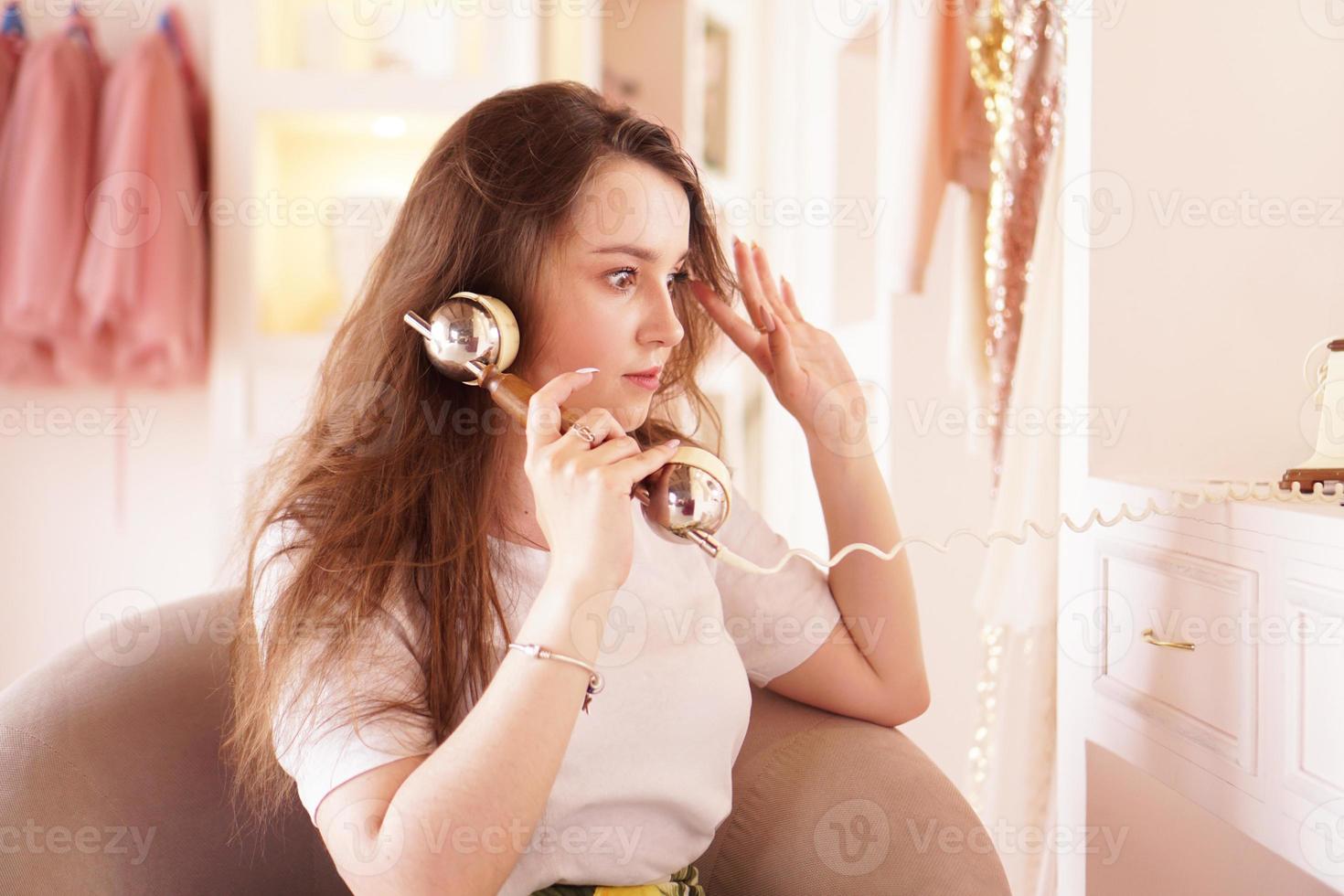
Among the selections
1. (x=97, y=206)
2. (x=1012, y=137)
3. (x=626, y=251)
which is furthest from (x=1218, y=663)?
(x=97, y=206)

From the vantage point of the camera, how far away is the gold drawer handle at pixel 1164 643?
980mm

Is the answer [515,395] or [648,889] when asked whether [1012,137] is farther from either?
[648,889]

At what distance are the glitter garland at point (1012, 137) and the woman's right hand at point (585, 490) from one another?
821 mm

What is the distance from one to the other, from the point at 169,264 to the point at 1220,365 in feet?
6.84

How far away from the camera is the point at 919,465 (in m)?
2.19

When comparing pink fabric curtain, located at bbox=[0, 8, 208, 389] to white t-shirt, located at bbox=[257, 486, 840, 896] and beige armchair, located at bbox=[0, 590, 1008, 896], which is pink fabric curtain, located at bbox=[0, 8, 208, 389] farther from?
white t-shirt, located at bbox=[257, 486, 840, 896]

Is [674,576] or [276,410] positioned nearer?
[674,576]

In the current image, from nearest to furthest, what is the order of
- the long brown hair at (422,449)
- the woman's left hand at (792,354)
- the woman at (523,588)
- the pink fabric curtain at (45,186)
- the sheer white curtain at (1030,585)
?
the woman at (523,588) < the long brown hair at (422,449) < the woman's left hand at (792,354) < the sheer white curtain at (1030,585) < the pink fabric curtain at (45,186)

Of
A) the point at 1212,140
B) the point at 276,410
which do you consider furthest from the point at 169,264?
the point at 1212,140

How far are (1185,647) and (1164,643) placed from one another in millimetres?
19

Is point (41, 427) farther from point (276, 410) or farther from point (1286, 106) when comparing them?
point (1286, 106)

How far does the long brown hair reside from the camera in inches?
34.8

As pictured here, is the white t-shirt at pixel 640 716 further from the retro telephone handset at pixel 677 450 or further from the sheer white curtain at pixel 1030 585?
the sheer white curtain at pixel 1030 585

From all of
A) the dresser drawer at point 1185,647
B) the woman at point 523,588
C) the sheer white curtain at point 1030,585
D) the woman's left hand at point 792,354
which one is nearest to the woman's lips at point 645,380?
the woman at point 523,588
